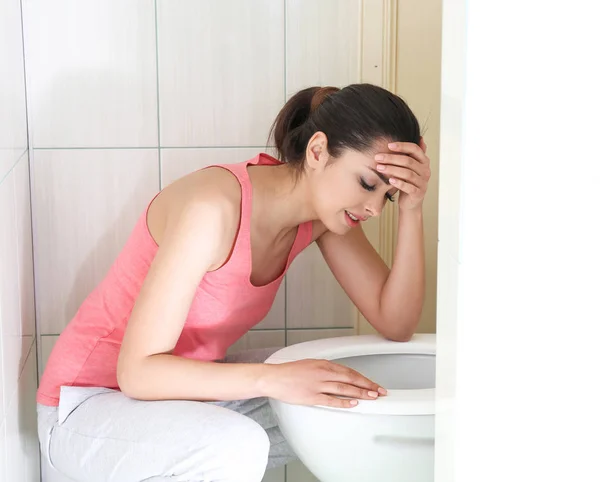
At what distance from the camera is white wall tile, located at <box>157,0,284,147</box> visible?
1.88m

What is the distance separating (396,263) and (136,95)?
0.69 metres

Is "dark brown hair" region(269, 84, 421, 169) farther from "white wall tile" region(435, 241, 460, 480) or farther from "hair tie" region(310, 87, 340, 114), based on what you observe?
"white wall tile" region(435, 241, 460, 480)

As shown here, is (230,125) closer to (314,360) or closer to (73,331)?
(73,331)

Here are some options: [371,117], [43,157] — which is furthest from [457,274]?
[43,157]

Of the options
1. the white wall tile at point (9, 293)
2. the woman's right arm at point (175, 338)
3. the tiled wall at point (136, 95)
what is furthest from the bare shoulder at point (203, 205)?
the tiled wall at point (136, 95)

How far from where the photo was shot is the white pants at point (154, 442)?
136 centimetres

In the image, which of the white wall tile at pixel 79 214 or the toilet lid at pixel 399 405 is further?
the white wall tile at pixel 79 214

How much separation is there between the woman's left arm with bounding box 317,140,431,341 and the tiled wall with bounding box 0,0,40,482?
0.60 metres

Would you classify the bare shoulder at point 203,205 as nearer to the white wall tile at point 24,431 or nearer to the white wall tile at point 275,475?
the white wall tile at point 24,431

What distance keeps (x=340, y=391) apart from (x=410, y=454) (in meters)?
0.14

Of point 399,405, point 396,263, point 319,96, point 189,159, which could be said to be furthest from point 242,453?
point 189,159

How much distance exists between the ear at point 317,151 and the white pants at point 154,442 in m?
0.45

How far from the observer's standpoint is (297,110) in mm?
1602

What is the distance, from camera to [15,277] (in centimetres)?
164
